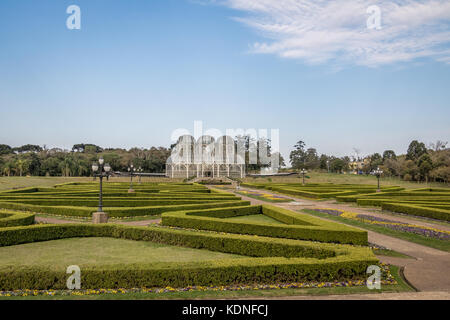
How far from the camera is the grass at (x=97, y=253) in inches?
428

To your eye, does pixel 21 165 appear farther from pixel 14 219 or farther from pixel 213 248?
pixel 213 248

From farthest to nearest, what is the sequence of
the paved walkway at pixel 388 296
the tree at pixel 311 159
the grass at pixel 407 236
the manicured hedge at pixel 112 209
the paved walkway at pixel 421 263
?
the tree at pixel 311 159 → the manicured hedge at pixel 112 209 → the grass at pixel 407 236 → the paved walkway at pixel 421 263 → the paved walkway at pixel 388 296

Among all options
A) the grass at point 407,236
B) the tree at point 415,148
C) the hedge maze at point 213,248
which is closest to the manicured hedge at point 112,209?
the hedge maze at point 213,248

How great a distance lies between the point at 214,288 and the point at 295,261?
2303mm

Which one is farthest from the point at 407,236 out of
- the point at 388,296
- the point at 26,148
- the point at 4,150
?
the point at 26,148

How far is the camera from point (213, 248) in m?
12.3

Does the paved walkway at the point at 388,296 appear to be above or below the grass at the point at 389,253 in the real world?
above

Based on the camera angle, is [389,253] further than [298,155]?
No

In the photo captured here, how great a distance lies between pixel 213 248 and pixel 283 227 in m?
3.37

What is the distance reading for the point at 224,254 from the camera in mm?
11883

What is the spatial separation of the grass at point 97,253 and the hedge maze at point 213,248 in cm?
44

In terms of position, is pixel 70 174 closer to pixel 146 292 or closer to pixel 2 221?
pixel 2 221

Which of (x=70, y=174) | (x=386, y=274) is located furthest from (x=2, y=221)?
(x=70, y=174)

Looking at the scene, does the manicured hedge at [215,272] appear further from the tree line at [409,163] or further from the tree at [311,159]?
the tree at [311,159]
